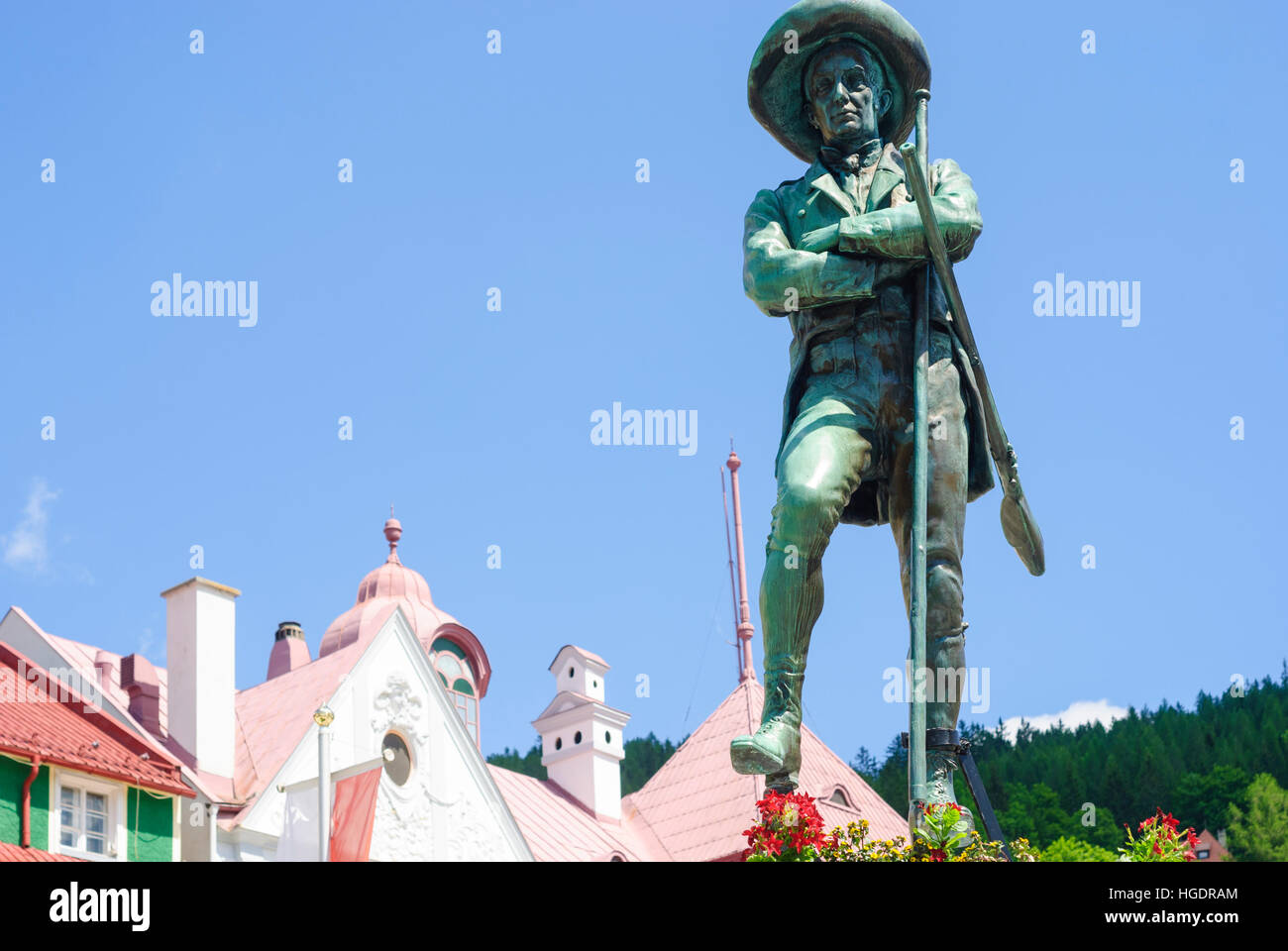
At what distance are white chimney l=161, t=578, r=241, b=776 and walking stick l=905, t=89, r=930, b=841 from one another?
2575cm

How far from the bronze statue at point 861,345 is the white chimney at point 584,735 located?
3964cm

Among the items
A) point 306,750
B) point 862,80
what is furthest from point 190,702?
point 862,80

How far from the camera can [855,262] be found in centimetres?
858

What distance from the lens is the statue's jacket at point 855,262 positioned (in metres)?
8.52

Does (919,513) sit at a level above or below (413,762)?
below

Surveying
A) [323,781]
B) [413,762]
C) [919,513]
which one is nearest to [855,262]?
[919,513]

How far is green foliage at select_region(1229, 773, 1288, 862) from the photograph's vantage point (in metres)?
11.9

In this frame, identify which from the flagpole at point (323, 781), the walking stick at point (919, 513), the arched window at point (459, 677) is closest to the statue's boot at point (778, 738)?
the walking stick at point (919, 513)

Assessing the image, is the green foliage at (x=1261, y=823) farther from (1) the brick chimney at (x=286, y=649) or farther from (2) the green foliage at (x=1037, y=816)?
(1) the brick chimney at (x=286, y=649)

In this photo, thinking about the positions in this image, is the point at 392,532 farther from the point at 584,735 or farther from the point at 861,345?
the point at 861,345

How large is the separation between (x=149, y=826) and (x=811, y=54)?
892 inches

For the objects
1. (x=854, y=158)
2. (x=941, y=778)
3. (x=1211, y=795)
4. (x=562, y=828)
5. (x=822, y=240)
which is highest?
(x=854, y=158)

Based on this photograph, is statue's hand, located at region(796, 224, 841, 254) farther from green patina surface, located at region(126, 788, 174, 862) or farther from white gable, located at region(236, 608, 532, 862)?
white gable, located at region(236, 608, 532, 862)

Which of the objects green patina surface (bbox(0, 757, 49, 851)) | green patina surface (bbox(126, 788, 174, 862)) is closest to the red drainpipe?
green patina surface (bbox(0, 757, 49, 851))
